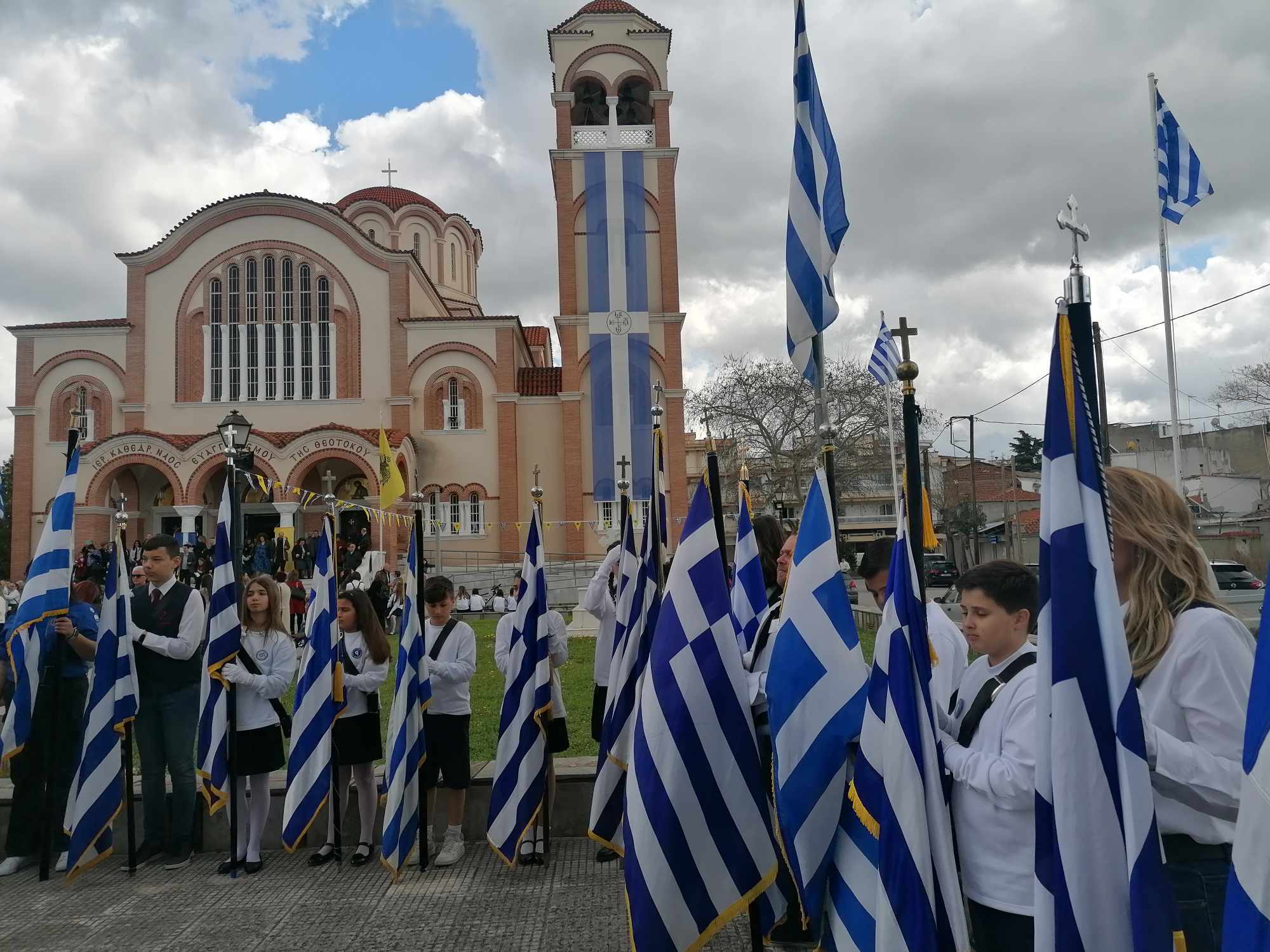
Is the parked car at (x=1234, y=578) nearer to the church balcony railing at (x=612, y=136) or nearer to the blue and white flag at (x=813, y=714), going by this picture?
the church balcony railing at (x=612, y=136)

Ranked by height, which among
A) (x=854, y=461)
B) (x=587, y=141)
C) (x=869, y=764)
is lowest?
(x=869, y=764)

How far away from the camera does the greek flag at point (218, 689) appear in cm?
600

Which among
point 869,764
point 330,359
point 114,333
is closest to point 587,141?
point 330,359

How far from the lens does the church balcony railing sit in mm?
33344

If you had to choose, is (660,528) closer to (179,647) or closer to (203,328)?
(179,647)

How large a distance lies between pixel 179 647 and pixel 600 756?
9.67ft

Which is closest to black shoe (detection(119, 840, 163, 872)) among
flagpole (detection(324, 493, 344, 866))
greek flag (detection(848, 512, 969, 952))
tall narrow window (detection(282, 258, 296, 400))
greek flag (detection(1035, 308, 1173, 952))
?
flagpole (detection(324, 493, 344, 866))

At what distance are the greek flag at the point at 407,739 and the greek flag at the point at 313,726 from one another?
445 millimetres

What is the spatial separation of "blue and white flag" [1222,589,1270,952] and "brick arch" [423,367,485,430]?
32365 millimetres

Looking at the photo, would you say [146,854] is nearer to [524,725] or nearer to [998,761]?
[524,725]

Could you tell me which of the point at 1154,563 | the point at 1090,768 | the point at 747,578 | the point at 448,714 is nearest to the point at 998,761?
the point at 1090,768

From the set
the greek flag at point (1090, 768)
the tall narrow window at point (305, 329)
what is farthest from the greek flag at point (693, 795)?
the tall narrow window at point (305, 329)

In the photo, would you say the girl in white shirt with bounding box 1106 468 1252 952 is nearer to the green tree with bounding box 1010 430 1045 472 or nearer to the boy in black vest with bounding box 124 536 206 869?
the boy in black vest with bounding box 124 536 206 869

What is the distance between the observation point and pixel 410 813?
5.88m
